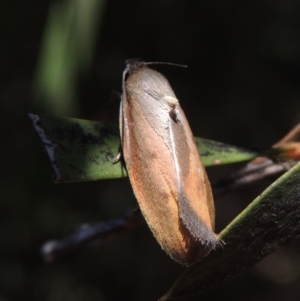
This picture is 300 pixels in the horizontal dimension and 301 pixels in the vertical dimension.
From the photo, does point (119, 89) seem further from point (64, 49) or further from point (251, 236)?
point (251, 236)

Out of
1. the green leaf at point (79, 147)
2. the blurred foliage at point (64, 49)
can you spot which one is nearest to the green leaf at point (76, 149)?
the green leaf at point (79, 147)

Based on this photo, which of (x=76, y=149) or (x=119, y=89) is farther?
(x=119, y=89)

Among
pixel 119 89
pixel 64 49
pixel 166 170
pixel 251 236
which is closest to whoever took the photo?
pixel 251 236

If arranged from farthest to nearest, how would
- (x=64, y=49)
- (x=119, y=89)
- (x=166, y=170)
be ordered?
(x=119, y=89) < (x=64, y=49) < (x=166, y=170)

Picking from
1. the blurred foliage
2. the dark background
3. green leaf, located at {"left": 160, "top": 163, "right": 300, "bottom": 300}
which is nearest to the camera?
green leaf, located at {"left": 160, "top": 163, "right": 300, "bottom": 300}

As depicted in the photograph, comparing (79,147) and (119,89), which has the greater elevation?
(79,147)

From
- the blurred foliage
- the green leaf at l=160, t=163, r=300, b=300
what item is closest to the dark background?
the blurred foliage

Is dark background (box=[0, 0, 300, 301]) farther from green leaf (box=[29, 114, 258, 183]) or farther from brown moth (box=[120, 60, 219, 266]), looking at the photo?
green leaf (box=[29, 114, 258, 183])

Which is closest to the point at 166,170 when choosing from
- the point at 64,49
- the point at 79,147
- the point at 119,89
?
the point at 79,147
